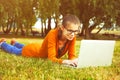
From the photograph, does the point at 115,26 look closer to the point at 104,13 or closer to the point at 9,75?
the point at 104,13

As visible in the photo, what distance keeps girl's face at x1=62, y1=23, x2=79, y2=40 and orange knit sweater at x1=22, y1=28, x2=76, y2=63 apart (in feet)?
0.84

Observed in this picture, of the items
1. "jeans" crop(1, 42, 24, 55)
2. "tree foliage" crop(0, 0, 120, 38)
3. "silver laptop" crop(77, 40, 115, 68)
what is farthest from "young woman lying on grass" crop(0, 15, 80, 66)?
"tree foliage" crop(0, 0, 120, 38)

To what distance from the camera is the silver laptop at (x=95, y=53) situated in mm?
6098

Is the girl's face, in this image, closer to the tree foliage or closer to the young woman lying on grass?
the young woman lying on grass

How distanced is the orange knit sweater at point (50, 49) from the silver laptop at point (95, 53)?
55 centimetres

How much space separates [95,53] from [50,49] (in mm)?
967

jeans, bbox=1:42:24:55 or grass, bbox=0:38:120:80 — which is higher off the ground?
grass, bbox=0:38:120:80

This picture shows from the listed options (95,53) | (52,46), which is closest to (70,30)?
(52,46)

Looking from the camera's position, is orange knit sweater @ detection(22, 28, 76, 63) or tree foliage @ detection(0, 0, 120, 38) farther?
tree foliage @ detection(0, 0, 120, 38)

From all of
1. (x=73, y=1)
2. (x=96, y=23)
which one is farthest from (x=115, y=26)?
(x=73, y=1)

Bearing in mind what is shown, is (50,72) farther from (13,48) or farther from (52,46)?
(13,48)

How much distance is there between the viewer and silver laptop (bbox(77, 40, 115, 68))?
6.10 m

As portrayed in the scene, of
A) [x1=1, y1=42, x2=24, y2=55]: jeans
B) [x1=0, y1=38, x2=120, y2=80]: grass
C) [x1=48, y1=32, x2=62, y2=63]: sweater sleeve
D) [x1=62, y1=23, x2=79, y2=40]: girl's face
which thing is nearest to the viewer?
[x1=0, y1=38, x2=120, y2=80]: grass

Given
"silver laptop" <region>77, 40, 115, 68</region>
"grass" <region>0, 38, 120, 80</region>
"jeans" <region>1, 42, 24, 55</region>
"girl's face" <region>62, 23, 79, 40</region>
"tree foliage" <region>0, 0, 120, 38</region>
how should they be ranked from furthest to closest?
"tree foliage" <region>0, 0, 120, 38</region> < "jeans" <region>1, 42, 24, 55</region> < "girl's face" <region>62, 23, 79, 40</region> < "silver laptop" <region>77, 40, 115, 68</region> < "grass" <region>0, 38, 120, 80</region>
